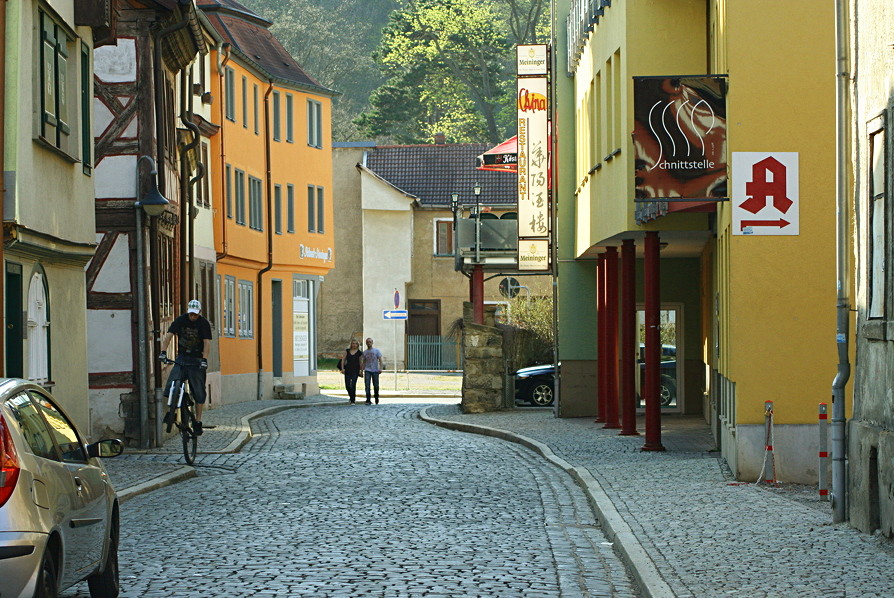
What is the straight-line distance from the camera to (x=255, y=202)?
4150 centimetres

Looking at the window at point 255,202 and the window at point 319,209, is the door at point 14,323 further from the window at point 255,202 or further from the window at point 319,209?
the window at point 319,209

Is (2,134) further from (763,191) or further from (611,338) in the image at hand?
(611,338)

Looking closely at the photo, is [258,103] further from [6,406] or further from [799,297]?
[6,406]

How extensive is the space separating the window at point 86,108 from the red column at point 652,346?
304 inches

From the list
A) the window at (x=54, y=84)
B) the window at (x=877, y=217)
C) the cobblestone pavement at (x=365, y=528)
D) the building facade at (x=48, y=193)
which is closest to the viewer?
the cobblestone pavement at (x=365, y=528)

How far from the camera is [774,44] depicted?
16562 mm

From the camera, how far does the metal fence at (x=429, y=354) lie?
64.0 metres

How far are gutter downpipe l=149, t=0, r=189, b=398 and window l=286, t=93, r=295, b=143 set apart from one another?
800 inches

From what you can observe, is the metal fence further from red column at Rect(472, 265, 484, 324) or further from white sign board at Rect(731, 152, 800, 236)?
white sign board at Rect(731, 152, 800, 236)

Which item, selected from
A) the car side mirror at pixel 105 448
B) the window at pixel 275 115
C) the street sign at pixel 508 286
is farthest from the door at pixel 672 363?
the street sign at pixel 508 286

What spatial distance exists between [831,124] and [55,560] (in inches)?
436

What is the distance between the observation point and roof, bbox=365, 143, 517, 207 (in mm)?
64375

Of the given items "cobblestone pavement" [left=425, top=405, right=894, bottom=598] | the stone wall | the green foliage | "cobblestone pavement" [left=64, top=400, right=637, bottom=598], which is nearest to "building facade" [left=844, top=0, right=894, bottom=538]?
"cobblestone pavement" [left=425, top=405, right=894, bottom=598]

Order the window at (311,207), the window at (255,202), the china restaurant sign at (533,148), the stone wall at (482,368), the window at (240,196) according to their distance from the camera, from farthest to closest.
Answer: the window at (311,207) → the window at (255,202) → the window at (240,196) → the stone wall at (482,368) → the china restaurant sign at (533,148)
